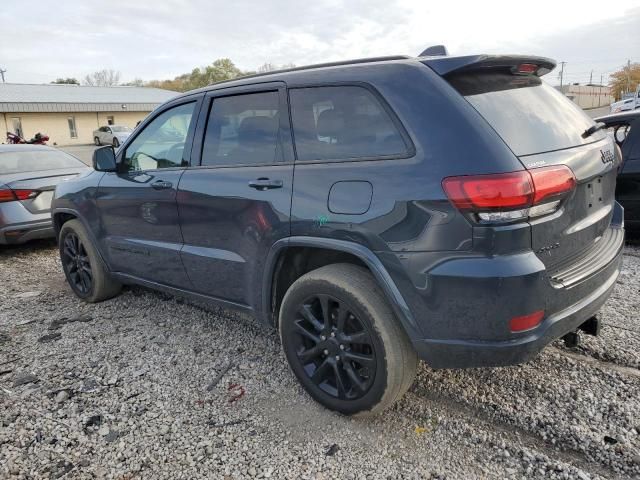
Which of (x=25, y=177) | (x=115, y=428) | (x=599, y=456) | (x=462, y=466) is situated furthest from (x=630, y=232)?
(x=25, y=177)

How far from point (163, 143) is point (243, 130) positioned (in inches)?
36.0

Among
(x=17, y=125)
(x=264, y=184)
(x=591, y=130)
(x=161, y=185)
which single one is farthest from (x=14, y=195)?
(x=17, y=125)

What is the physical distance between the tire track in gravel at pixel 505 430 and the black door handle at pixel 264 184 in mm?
1452

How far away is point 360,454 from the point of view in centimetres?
245

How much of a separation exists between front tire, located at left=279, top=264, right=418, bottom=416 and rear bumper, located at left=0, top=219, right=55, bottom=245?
15.6ft

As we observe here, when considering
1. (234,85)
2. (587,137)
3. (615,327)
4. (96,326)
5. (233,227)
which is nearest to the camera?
(587,137)

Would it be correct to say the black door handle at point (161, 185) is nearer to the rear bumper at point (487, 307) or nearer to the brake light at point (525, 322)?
the rear bumper at point (487, 307)

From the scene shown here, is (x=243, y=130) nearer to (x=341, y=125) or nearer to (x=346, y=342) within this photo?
(x=341, y=125)

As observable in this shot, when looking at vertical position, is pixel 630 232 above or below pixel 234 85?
below

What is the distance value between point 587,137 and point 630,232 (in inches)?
143

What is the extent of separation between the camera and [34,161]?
7078mm

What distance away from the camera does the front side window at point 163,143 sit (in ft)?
11.5

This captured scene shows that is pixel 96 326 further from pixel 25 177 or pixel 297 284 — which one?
pixel 25 177

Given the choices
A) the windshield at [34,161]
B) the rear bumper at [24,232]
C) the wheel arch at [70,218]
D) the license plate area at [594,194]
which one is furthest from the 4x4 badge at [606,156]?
the windshield at [34,161]
